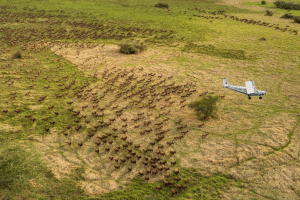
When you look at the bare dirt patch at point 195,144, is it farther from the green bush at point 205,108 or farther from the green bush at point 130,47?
the green bush at point 130,47

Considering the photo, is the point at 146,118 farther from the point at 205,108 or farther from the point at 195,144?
the point at 205,108

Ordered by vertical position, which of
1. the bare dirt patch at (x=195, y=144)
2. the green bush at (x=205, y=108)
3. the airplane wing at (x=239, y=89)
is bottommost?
the bare dirt patch at (x=195, y=144)

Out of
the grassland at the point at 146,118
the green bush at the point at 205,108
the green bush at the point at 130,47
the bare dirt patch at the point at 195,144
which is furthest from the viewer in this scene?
the green bush at the point at 130,47

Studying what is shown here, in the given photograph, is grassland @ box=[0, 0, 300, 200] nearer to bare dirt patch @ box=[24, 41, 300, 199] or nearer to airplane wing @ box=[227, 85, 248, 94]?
bare dirt patch @ box=[24, 41, 300, 199]

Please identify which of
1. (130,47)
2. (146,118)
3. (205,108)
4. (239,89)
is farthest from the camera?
(130,47)

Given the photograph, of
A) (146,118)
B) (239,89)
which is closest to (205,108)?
→ (146,118)

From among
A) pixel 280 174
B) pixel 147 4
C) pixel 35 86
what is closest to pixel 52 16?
pixel 147 4

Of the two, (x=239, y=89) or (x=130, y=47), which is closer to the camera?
(x=239, y=89)

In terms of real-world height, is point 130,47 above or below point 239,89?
above

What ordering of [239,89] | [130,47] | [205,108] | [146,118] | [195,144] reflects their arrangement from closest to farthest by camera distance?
[195,144] → [205,108] → [146,118] → [239,89] → [130,47]

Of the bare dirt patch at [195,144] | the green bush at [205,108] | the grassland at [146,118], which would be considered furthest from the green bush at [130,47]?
the green bush at [205,108]
